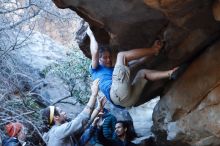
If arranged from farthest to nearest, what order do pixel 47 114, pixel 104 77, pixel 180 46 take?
pixel 47 114, pixel 104 77, pixel 180 46

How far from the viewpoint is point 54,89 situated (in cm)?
789

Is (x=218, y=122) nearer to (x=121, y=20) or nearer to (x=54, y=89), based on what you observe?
(x=121, y=20)

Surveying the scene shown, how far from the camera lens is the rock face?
13.6 feet

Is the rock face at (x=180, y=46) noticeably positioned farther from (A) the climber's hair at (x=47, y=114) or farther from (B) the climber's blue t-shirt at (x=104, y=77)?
(A) the climber's hair at (x=47, y=114)

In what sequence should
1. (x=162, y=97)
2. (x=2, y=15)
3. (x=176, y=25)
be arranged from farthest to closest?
(x=2, y=15), (x=162, y=97), (x=176, y=25)

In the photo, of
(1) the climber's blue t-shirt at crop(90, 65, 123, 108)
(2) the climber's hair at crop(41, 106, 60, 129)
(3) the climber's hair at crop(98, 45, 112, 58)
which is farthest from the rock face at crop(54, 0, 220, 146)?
(2) the climber's hair at crop(41, 106, 60, 129)

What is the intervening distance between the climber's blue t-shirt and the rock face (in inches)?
14.2

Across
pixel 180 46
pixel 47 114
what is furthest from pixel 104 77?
pixel 180 46

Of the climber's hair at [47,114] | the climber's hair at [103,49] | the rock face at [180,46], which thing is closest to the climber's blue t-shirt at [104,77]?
the climber's hair at [103,49]

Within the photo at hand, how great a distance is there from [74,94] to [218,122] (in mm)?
3461

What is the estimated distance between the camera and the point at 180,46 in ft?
15.5

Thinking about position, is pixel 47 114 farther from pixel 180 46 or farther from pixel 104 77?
pixel 180 46

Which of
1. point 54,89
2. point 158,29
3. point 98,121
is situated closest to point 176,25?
point 158,29

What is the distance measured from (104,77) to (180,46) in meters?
1.13
